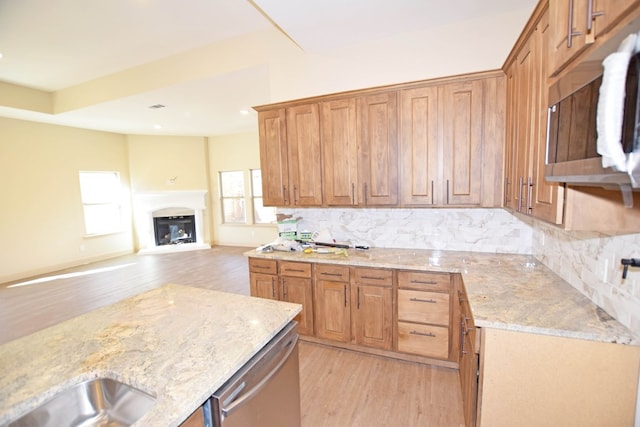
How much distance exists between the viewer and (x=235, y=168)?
783 centimetres

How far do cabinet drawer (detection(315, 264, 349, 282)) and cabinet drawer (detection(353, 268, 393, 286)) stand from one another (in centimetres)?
10

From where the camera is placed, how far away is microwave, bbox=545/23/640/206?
687 mm

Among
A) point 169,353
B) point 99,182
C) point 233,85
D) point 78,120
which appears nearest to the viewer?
point 169,353

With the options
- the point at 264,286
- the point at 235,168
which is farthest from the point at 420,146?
the point at 235,168

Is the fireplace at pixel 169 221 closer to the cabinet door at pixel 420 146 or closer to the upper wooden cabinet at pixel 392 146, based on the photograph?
the upper wooden cabinet at pixel 392 146

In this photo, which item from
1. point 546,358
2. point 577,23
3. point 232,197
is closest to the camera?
point 577,23

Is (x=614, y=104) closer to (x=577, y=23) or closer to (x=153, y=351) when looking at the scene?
(x=577, y=23)

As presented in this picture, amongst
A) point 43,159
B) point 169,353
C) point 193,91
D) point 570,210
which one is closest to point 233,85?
point 193,91

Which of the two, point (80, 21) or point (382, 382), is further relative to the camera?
point (80, 21)

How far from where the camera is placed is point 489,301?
1.70m

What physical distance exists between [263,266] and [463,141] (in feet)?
7.44

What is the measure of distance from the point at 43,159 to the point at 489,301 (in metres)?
8.06

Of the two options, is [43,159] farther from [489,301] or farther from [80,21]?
[489,301]

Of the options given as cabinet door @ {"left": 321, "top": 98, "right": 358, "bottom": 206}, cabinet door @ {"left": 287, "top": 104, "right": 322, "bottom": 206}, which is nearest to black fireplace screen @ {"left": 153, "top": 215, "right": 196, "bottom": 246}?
cabinet door @ {"left": 287, "top": 104, "right": 322, "bottom": 206}
